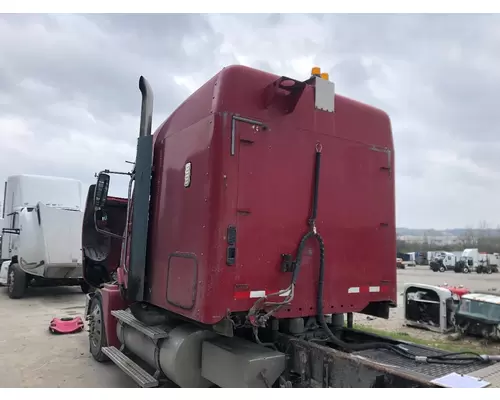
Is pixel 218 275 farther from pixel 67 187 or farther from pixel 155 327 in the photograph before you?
pixel 67 187

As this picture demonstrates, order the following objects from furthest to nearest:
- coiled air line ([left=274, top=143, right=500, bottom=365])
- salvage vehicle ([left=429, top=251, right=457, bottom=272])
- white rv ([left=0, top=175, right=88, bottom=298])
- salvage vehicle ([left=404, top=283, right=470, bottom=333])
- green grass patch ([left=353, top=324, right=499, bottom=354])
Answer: salvage vehicle ([left=429, top=251, right=457, bottom=272]) < white rv ([left=0, top=175, right=88, bottom=298]) < salvage vehicle ([left=404, top=283, right=470, bottom=333]) < green grass patch ([left=353, top=324, right=499, bottom=354]) < coiled air line ([left=274, top=143, right=500, bottom=365])

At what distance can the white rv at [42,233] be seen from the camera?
40.7 feet

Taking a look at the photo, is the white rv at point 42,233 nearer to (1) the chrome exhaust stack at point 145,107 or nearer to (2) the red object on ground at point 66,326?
(2) the red object on ground at point 66,326

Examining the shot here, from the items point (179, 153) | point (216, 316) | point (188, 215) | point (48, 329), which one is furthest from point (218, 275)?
point (48, 329)

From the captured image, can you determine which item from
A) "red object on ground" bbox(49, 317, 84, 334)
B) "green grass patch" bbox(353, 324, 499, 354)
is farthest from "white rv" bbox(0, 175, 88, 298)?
"green grass patch" bbox(353, 324, 499, 354)

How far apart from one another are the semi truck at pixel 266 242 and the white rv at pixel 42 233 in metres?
8.35

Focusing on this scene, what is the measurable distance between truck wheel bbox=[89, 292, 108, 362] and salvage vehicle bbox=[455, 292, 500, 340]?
22.0 feet

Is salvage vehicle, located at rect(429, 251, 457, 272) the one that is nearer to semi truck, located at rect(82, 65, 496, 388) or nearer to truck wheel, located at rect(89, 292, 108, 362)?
truck wheel, located at rect(89, 292, 108, 362)

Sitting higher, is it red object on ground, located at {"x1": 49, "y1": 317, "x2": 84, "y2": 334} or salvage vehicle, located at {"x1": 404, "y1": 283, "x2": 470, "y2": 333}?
salvage vehicle, located at {"x1": 404, "y1": 283, "x2": 470, "y2": 333}

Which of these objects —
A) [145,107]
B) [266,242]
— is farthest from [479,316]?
[145,107]

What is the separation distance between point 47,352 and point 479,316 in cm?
777

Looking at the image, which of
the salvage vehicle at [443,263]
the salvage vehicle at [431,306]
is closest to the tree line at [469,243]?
the salvage vehicle at [443,263]

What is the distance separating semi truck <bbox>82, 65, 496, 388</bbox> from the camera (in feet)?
12.1

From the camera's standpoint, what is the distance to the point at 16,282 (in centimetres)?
1306
